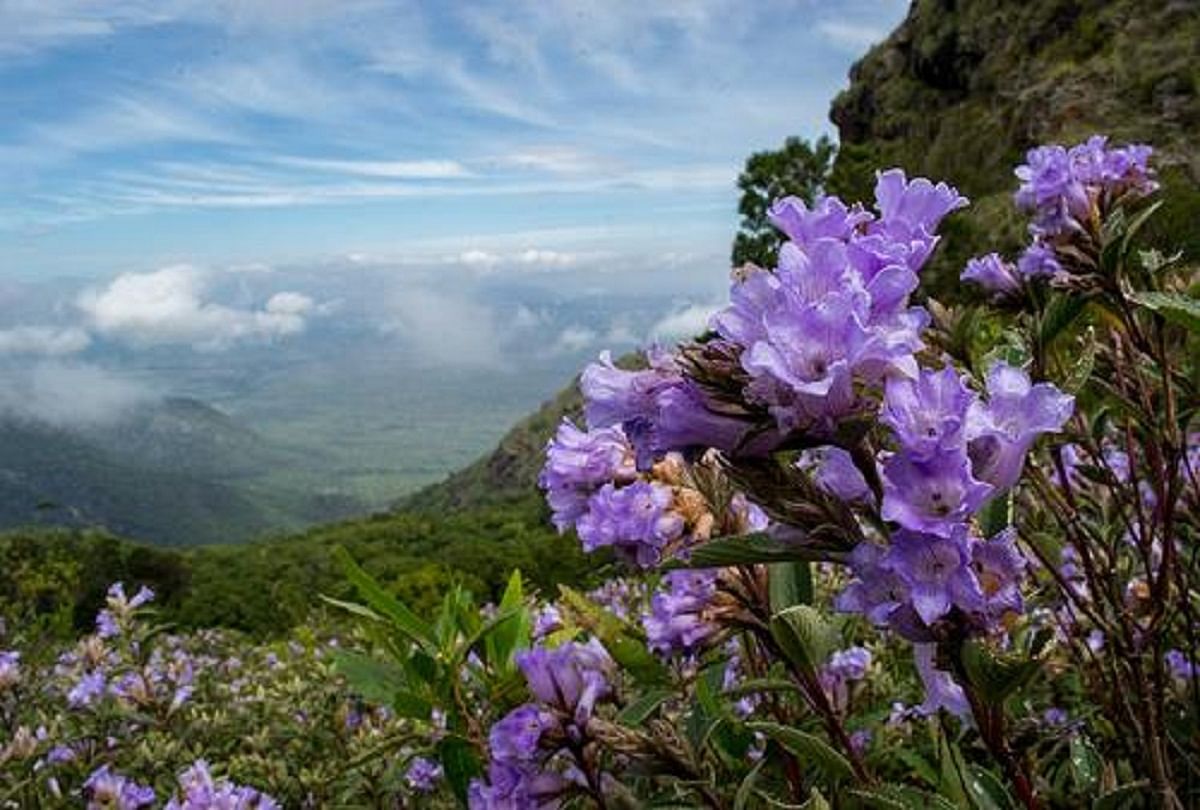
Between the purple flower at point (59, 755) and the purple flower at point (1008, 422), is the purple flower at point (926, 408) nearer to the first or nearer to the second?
the purple flower at point (1008, 422)

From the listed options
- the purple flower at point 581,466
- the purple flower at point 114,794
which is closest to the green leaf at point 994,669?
the purple flower at point 581,466

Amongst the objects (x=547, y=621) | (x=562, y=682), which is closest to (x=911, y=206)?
(x=562, y=682)

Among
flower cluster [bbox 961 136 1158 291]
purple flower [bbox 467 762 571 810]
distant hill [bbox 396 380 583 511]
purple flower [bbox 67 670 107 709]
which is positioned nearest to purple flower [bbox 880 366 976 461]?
purple flower [bbox 467 762 571 810]

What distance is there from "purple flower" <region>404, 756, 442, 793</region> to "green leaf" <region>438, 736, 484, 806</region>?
1.11 m

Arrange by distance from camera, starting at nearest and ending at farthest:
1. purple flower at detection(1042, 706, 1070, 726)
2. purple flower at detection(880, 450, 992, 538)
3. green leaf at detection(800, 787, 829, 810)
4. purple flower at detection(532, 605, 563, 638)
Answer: purple flower at detection(880, 450, 992, 538) → green leaf at detection(800, 787, 829, 810) → purple flower at detection(532, 605, 563, 638) → purple flower at detection(1042, 706, 1070, 726)

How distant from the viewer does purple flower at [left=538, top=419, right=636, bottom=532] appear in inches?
65.2

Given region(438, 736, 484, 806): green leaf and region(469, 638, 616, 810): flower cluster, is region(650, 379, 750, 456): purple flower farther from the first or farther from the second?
region(438, 736, 484, 806): green leaf

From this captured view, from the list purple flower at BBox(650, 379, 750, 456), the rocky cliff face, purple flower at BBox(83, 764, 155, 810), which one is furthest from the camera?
the rocky cliff face

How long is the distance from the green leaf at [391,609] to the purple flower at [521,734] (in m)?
0.25

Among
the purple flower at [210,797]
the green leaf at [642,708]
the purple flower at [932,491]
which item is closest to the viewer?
the purple flower at [932,491]

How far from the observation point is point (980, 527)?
42.2 inches

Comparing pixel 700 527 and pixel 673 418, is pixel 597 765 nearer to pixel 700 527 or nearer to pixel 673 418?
pixel 700 527

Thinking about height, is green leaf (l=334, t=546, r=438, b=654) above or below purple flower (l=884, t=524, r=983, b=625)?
below

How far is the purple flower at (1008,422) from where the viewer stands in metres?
1.01
